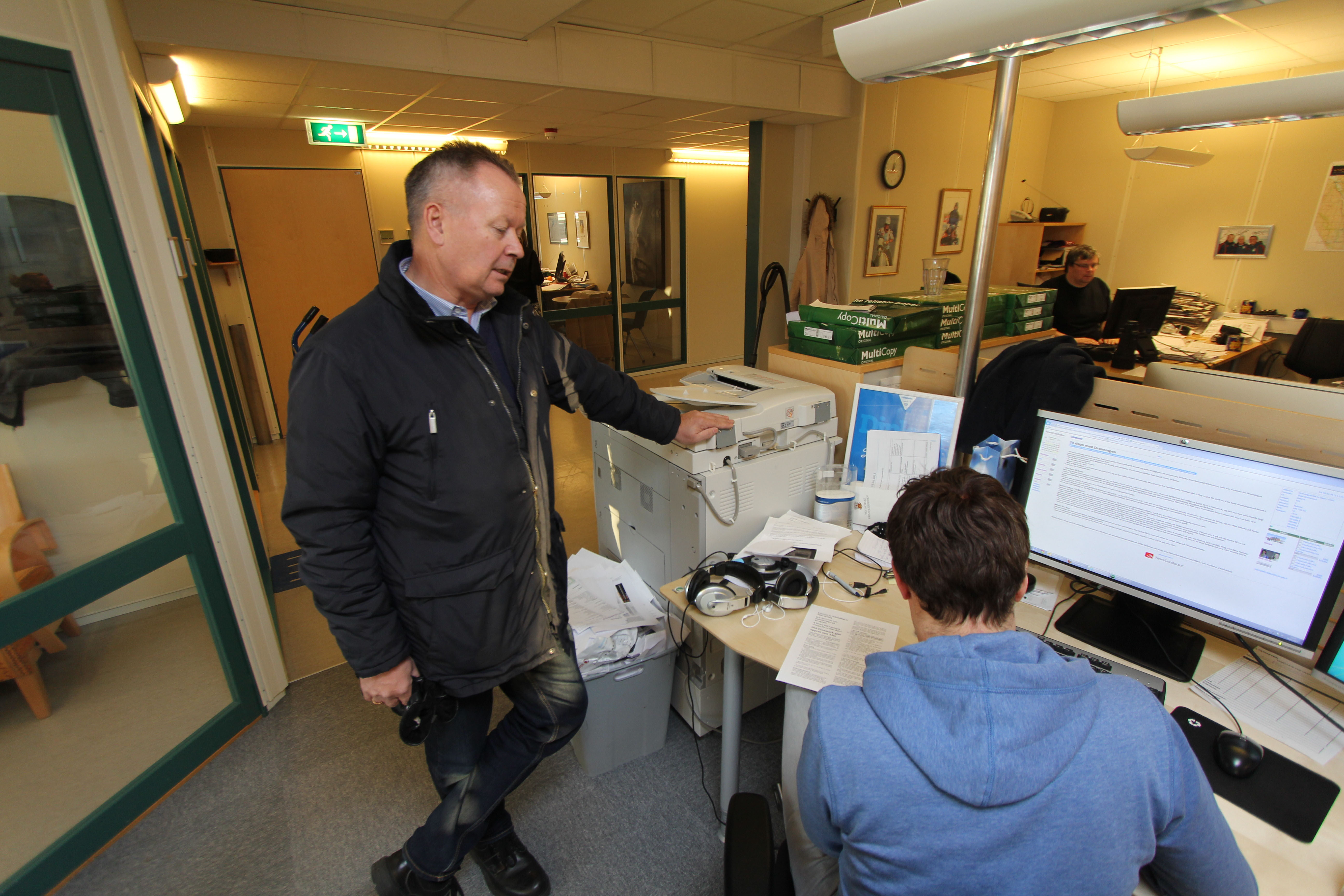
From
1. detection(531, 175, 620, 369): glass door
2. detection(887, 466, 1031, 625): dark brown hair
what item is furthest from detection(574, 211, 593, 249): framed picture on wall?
detection(887, 466, 1031, 625): dark brown hair

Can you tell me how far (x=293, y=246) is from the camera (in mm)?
A: 4766

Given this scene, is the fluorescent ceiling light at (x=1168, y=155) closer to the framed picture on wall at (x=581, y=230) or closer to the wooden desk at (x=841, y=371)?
the wooden desk at (x=841, y=371)

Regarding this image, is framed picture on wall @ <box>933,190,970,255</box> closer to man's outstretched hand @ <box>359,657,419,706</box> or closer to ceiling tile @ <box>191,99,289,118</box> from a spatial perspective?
ceiling tile @ <box>191,99,289,118</box>

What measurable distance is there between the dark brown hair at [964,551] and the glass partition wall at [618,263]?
17.8 ft

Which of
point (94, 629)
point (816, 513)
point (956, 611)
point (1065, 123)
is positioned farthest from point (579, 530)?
point (1065, 123)

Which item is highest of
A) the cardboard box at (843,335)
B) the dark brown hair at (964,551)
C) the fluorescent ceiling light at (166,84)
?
the fluorescent ceiling light at (166,84)

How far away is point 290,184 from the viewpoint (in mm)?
4660

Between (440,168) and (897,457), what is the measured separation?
4.75ft

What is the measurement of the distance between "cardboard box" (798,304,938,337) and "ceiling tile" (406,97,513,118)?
284cm

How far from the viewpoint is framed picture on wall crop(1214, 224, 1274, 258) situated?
4.79 metres

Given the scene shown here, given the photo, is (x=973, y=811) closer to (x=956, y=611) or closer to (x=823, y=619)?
(x=956, y=611)

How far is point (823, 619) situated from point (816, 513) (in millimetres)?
537

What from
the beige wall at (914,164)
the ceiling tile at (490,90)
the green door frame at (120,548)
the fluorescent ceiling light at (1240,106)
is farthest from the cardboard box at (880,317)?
the ceiling tile at (490,90)

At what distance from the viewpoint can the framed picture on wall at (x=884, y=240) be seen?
15.1 ft
